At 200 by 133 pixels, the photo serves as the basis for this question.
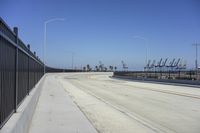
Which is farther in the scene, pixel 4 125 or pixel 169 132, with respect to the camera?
pixel 169 132

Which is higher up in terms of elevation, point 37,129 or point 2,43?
point 2,43

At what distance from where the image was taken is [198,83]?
1709 inches

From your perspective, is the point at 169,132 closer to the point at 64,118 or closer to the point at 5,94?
the point at 64,118

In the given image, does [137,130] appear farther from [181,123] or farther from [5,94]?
[5,94]

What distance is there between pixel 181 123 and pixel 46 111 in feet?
19.2

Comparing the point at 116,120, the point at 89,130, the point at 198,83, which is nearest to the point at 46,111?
the point at 116,120

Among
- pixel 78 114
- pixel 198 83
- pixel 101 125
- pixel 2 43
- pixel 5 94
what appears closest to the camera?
pixel 2 43

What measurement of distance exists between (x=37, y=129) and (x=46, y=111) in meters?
4.51

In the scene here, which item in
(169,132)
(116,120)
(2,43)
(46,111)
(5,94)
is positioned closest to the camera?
(2,43)

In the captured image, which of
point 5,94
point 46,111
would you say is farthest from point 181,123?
point 5,94

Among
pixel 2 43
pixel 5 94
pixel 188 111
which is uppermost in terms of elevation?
pixel 2 43

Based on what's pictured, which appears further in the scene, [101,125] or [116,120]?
[116,120]

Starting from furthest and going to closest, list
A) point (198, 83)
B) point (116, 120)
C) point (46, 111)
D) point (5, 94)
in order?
point (198, 83)
point (46, 111)
point (116, 120)
point (5, 94)

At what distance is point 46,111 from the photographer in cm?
1494
